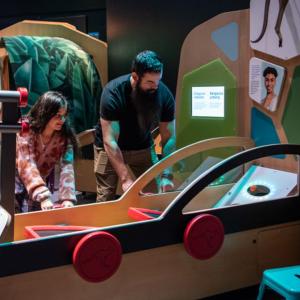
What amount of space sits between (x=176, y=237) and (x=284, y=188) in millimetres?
859

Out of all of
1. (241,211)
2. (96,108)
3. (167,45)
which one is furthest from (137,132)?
(96,108)

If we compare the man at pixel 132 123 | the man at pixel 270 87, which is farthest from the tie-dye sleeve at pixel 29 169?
the man at pixel 270 87

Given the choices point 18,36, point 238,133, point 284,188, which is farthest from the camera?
point 18,36

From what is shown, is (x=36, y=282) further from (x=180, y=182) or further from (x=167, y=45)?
(x=167, y=45)

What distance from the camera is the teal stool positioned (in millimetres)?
1703

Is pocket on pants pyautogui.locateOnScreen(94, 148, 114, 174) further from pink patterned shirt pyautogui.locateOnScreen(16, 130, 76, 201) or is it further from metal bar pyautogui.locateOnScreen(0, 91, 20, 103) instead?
metal bar pyautogui.locateOnScreen(0, 91, 20, 103)

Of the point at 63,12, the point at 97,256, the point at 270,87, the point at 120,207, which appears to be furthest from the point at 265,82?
the point at 63,12

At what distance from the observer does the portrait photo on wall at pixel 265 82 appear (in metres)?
Answer: 2.70

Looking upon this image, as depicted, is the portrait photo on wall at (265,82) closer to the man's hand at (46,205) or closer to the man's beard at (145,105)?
the man's beard at (145,105)

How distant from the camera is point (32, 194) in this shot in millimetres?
2182

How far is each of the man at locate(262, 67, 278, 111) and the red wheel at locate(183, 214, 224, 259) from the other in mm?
1146

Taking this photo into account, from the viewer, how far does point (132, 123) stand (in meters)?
2.79

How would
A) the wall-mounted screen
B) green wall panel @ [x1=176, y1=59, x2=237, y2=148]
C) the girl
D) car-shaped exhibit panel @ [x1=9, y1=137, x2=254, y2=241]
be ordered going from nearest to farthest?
car-shaped exhibit panel @ [x1=9, y1=137, x2=254, y2=241]
the girl
green wall panel @ [x1=176, y1=59, x2=237, y2=148]
the wall-mounted screen

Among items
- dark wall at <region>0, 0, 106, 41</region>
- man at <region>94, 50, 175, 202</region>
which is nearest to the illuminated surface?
man at <region>94, 50, 175, 202</region>
